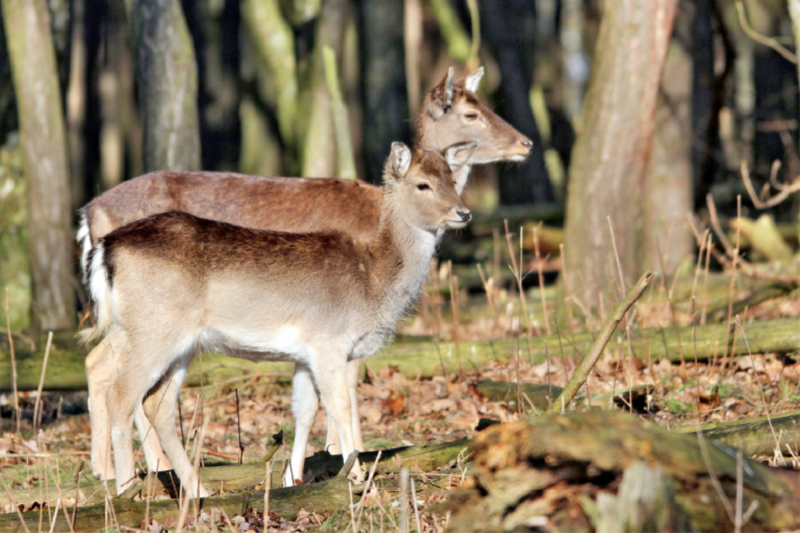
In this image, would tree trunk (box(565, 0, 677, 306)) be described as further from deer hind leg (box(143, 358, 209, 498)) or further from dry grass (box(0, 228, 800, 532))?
deer hind leg (box(143, 358, 209, 498))

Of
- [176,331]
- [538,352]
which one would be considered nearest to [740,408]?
[538,352]

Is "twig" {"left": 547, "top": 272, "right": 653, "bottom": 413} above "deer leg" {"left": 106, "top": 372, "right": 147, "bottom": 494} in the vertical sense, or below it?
above

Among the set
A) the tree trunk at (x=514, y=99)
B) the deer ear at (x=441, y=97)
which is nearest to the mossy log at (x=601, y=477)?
the deer ear at (x=441, y=97)

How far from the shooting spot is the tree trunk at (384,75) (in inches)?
621

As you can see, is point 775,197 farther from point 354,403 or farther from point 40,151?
point 40,151

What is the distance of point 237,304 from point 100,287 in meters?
0.82

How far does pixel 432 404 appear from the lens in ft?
25.7

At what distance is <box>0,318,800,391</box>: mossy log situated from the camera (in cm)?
735

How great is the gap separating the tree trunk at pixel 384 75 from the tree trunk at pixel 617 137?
6181 mm

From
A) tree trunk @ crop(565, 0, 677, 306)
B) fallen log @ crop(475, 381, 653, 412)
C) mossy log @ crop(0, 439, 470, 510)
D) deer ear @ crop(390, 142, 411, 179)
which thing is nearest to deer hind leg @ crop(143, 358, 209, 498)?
mossy log @ crop(0, 439, 470, 510)

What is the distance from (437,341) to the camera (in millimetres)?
8344

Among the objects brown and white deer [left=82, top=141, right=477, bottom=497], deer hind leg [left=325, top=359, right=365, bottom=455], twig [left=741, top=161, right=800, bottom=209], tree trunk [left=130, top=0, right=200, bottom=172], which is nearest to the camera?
brown and white deer [left=82, top=141, right=477, bottom=497]

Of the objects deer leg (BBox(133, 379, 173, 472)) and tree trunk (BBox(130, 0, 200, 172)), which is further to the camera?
tree trunk (BBox(130, 0, 200, 172))

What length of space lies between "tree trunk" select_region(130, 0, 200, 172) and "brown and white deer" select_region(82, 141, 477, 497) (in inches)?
179
